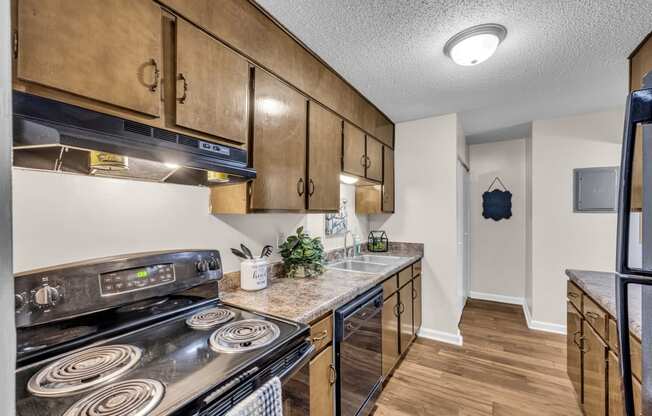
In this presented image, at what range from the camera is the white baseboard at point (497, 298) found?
13.2 feet

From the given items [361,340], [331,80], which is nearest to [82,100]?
[331,80]

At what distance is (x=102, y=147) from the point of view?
30.4 inches

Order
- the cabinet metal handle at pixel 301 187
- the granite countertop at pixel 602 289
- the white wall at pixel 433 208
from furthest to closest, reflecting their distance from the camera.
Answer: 1. the white wall at pixel 433 208
2. the cabinet metal handle at pixel 301 187
3. the granite countertop at pixel 602 289

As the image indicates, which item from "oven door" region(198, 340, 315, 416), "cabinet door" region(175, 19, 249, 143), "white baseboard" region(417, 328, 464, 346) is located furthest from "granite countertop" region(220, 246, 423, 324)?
"white baseboard" region(417, 328, 464, 346)

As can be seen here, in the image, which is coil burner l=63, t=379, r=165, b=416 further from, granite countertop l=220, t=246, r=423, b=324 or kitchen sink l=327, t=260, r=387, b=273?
kitchen sink l=327, t=260, r=387, b=273

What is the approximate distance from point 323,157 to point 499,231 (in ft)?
11.3

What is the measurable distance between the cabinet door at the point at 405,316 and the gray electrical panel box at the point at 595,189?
2.10 metres

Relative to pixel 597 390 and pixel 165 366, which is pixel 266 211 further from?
pixel 597 390

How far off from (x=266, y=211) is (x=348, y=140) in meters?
1.08

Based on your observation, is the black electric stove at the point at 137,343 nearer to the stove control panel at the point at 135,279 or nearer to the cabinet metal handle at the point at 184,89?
the stove control panel at the point at 135,279

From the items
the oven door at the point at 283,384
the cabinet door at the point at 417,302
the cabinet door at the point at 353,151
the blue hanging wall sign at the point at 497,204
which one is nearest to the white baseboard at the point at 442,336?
the cabinet door at the point at 417,302

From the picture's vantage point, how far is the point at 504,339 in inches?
116

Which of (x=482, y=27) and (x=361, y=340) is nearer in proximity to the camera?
(x=482, y=27)

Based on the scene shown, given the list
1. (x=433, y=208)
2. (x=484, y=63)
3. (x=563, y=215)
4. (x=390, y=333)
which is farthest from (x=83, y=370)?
(x=563, y=215)
